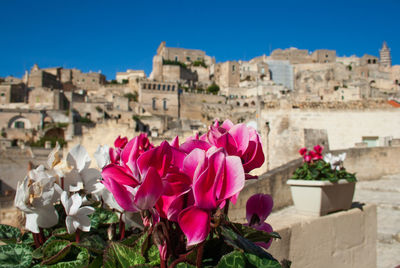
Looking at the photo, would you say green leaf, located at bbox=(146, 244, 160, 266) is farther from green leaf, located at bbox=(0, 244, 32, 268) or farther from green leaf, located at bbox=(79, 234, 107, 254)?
green leaf, located at bbox=(0, 244, 32, 268)

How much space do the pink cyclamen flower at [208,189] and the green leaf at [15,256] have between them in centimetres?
63

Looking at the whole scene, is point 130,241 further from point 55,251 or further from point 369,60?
point 369,60

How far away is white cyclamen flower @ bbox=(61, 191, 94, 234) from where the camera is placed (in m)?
1.21

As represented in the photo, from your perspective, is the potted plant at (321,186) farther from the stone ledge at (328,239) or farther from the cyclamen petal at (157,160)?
the cyclamen petal at (157,160)

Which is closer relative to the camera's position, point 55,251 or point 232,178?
point 232,178

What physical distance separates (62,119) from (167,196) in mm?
48550

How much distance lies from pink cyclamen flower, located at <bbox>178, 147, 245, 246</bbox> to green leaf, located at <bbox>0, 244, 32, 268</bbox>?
0.63m

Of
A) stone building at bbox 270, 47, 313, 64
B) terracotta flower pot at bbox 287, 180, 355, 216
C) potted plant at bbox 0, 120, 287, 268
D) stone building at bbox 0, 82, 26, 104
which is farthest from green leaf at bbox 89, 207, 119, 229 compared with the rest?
stone building at bbox 270, 47, 313, 64

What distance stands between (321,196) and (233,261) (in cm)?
298

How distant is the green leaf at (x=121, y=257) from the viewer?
990 millimetres

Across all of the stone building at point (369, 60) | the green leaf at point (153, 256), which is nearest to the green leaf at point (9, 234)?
the green leaf at point (153, 256)

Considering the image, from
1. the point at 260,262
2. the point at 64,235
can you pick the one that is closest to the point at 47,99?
the point at 64,235

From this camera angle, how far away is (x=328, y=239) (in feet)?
9.54

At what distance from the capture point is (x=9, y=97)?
53281 millimetres
